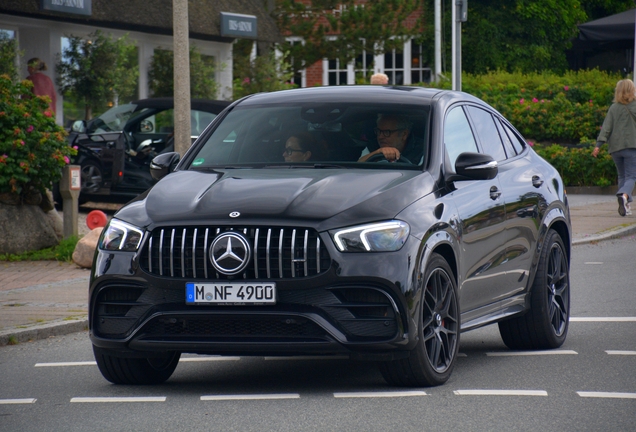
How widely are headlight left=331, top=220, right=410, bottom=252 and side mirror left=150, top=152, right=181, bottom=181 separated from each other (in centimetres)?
183

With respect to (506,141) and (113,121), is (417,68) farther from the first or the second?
(506,141)

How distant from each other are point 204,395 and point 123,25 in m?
17.0

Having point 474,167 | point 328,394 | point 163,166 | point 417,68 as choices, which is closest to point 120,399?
Answer: point 328,394

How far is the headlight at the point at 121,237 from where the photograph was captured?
6.51m

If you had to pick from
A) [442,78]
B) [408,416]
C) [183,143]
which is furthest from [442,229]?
[442,78]

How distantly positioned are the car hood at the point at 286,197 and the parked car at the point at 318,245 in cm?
1

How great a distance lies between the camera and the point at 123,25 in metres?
22.8

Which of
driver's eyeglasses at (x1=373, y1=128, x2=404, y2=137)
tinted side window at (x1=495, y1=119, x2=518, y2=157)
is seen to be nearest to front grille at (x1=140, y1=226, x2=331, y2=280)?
driver's eyeglasses at (x1=373, y1=128, x2=404, y2=137)

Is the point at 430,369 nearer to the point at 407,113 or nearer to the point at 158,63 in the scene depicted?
the point at 407,113

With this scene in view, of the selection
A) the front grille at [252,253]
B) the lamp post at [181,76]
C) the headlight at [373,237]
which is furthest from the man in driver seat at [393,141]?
the lamp post at [181,76]

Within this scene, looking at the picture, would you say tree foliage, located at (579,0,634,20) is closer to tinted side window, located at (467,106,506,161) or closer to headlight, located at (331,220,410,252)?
tinted side window, located at (467,106,506,161)

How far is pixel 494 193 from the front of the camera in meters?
7.72

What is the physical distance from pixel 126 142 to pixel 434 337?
11282 mm

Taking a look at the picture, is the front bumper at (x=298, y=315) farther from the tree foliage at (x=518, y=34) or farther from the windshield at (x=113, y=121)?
the tree foliage at (x=518, y=34)
